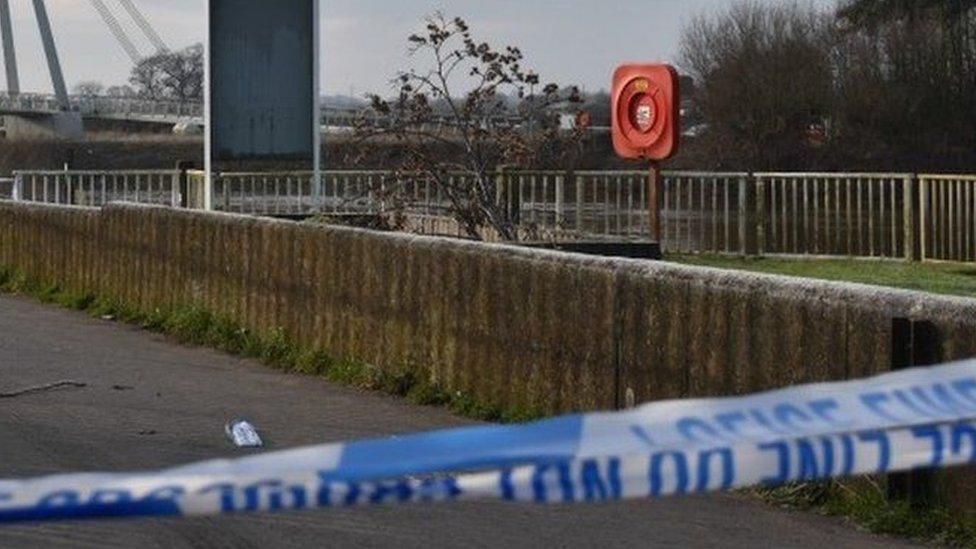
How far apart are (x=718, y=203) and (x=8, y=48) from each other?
184 feet

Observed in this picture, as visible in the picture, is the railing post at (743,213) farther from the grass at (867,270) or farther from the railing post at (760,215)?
the grass at (867,270)

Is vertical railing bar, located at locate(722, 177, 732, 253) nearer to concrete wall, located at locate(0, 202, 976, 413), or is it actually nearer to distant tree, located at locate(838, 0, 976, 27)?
concrete wall, located at locate(0, 202, 976, 413)

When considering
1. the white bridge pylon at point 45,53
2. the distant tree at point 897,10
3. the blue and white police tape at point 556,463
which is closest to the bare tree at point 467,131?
the blue and white police tape at point 556,463

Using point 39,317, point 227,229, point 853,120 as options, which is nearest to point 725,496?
point 227,229

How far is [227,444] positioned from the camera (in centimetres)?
1007

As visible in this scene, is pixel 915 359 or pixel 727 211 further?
pixel 727 211

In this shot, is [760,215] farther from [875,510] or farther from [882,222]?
[875,510]

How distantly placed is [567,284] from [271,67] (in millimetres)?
11150

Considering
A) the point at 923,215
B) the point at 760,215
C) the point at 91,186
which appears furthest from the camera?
the point at 91,186

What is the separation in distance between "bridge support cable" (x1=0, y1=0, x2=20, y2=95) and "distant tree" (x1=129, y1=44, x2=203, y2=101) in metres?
6.42

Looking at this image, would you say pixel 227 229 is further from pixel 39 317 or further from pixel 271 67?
pixel 271 67

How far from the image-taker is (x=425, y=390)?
1153cm

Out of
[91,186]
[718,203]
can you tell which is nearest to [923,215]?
[718,203]

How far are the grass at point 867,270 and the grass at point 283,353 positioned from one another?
485 centimetres
